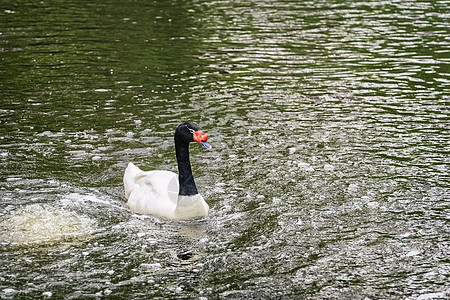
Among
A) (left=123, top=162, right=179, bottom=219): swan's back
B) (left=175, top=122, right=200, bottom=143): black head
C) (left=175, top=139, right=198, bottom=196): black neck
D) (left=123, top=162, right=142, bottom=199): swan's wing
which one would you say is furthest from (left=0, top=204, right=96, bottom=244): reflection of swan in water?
(left=175, top=122, right=200, bottom=143): black head

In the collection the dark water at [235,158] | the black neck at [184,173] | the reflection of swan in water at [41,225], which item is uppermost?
the black neck at [184,173]

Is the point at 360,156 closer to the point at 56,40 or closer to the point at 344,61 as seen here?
the point at 344,61

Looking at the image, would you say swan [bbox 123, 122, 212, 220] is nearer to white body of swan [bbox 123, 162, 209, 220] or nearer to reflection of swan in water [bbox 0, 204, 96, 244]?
white body of swan [bbox 123, 162, 209, 220]

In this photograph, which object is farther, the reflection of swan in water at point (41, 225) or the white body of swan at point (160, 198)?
the white body of swan at point (160, 198)

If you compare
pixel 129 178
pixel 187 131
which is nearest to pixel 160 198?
pixel 129 178

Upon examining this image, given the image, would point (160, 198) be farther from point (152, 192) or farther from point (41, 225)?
point (41, 225)

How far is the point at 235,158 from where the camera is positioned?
45.3ft

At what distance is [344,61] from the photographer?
21922 mm

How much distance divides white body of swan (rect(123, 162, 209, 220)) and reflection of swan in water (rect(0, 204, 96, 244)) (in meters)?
0.91

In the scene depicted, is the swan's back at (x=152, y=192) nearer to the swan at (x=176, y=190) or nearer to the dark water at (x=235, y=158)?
the swan at (x=176, y=190)

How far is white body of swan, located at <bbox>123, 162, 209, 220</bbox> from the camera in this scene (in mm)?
11117

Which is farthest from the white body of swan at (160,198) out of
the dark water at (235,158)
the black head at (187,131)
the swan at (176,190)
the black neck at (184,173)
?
the black head at (187,131)

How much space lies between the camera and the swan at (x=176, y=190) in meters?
11.1

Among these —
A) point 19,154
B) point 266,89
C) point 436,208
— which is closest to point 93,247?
point 19,154
